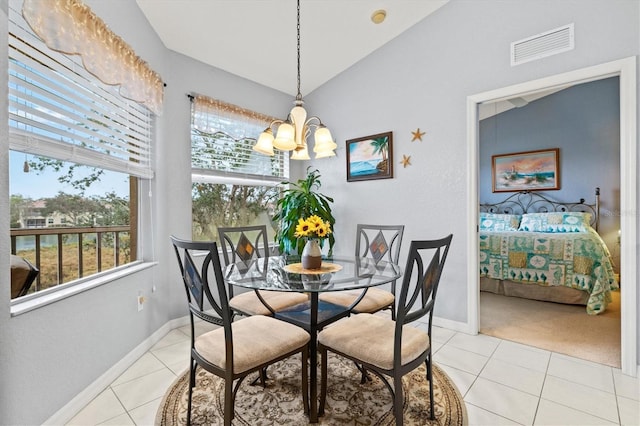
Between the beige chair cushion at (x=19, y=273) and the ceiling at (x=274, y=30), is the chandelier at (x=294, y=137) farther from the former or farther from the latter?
the beige chair cushion at (x=19, y=273)

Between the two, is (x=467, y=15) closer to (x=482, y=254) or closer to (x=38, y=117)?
(x=482, y=254)

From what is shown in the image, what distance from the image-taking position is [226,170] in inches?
132

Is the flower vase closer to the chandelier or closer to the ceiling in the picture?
the chandelier

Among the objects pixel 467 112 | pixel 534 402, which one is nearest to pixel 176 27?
pixel 467 112

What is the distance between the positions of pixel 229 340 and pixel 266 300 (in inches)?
34.1

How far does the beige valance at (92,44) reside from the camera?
144 centimetres

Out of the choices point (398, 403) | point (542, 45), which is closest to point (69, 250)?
point (398, 403)

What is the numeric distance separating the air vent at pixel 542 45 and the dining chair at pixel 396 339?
74.7 inches

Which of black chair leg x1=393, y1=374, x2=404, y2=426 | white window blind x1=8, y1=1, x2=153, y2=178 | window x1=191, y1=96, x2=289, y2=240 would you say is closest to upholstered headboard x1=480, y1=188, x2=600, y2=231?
window x1=191, y1=96, x2=289, y2=240

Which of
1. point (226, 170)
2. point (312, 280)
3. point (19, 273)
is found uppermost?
point (226, 170)

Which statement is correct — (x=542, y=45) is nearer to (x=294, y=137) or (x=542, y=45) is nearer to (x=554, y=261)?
(x=294, y=137)

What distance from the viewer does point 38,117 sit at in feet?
5.08

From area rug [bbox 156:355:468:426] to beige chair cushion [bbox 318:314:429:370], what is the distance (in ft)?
1.33

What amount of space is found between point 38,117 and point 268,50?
2.14m
